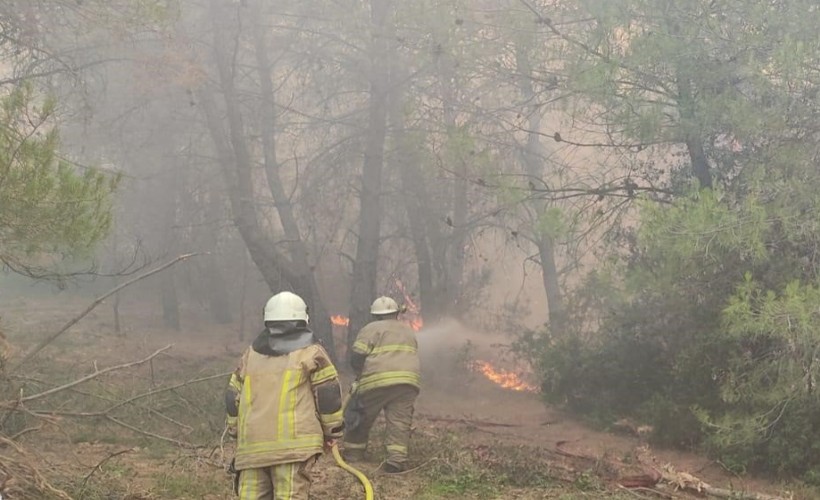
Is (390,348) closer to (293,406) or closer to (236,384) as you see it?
(236,384)

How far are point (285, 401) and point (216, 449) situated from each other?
304 cm

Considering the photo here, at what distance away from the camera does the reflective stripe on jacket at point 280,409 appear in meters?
4.57

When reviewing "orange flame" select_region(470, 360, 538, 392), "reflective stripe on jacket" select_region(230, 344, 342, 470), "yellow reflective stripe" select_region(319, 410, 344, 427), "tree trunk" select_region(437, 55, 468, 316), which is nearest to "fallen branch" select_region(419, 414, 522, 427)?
"orange flame" select_region(470, 360, 538, 392)

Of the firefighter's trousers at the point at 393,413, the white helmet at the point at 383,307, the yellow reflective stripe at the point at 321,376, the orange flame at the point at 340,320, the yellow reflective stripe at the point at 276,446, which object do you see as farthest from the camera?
the orange flame at the point at 340,320

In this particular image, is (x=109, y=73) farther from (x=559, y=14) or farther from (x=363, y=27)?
(x=559, y=14)

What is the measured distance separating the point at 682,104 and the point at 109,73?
44.1 feet

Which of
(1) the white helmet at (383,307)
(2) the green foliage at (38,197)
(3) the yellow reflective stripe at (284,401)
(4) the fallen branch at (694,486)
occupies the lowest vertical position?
(4) the fallen branch at (694,486)

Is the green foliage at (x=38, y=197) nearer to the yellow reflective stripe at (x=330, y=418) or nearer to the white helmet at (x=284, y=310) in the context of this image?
the white helmet at (x=284, y=310)

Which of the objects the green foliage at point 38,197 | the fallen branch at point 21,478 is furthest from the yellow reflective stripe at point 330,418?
the green foliage at point 38,197

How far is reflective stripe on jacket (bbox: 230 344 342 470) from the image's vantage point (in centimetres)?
457

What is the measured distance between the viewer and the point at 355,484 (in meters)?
6.90

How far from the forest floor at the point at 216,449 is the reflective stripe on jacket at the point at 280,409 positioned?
1.36m

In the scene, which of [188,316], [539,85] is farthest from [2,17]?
[188,316]

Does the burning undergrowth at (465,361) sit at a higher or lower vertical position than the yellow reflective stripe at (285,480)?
lower
